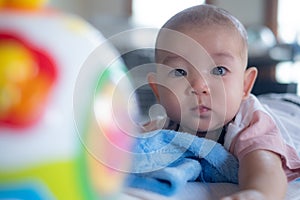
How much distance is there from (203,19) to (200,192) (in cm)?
21

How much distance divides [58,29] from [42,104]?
0.18ft

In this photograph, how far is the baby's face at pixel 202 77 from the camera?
23.4 inches

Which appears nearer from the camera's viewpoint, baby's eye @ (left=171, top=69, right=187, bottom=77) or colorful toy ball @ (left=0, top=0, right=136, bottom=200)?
colorful toy ball @ (left=0, top=0, right=136, bottom=200)

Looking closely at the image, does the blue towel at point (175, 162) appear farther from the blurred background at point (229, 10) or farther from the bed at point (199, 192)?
the blurred background at point (229, 10)

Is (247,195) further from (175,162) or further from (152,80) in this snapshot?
(152,80)

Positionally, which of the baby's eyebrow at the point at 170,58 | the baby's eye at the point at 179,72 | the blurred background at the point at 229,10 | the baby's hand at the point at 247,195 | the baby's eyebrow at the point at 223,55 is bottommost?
the baby's hand at the point at 247,195

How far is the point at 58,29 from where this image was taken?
354mm

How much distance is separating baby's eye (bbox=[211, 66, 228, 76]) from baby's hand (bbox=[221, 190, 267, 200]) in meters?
0.17

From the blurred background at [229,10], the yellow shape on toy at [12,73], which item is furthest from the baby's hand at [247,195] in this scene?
the blurred background at [229,10]

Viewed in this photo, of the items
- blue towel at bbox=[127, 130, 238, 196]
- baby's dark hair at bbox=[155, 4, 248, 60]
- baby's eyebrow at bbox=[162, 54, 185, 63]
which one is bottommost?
blue towel at bbox=[127, 130, 238, 196]

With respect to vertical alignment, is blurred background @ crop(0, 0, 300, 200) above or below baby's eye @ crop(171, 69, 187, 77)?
below

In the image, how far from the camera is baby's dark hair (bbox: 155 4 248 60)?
24.7 inches

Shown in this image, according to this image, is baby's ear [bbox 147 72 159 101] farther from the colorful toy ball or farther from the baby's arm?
the colorful toy ball

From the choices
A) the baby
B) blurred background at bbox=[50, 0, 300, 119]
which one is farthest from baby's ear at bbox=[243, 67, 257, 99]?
blurred background at bbox=[50, 0, 300, 119]
